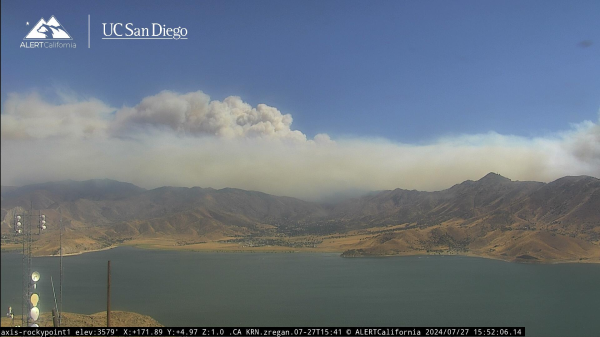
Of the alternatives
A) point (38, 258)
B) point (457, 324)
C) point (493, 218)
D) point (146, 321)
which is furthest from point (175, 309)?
point (493, 218)

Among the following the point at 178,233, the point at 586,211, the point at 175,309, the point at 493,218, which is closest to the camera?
the point at 175,309

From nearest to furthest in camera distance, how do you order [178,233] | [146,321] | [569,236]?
[146,321], [569,236], [178,233]

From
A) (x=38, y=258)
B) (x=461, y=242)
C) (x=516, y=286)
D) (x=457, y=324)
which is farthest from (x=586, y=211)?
(x=38, y=258)

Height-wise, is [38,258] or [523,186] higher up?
[523,186]

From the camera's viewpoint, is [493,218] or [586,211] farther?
[493,218]

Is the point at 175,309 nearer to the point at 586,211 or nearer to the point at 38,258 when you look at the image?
the point at 38,258

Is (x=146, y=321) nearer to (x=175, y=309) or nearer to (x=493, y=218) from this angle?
(x=175, y=309)
